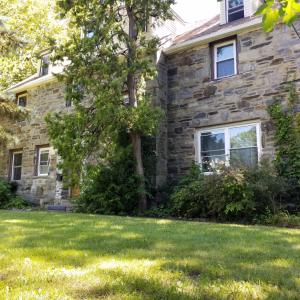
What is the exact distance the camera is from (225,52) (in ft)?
38.9

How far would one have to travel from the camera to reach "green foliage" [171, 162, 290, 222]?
8570 mm

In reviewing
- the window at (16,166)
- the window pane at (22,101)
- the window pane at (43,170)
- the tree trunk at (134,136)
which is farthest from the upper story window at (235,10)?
the window at (16,166)

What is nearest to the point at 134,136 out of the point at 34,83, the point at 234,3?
the point at 234,3

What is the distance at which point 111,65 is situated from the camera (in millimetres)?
10336

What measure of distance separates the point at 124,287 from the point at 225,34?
33.7 feet

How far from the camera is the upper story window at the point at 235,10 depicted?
12.2m

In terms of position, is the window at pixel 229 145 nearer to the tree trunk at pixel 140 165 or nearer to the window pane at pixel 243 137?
the window pane at pixel 243 137

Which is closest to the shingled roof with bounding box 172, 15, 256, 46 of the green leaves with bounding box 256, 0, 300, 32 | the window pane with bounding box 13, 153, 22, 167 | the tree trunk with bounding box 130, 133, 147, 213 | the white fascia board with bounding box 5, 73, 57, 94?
the tree trunk with bounding box 130, 133, 147, 213

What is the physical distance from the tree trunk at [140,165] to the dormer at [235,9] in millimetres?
5271

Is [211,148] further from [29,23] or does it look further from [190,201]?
[29,23]

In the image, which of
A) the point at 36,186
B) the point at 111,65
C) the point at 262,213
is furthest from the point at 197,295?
the point at 36,186

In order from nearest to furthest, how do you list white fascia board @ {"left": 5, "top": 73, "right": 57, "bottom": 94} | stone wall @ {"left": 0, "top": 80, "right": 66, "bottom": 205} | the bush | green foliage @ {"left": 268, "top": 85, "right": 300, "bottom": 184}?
1. green foliage @ {"left": 268, "top": 85, "right": 300, "bottom": 184}
2. the bush
3. stone wall @ {"left": 0, "top": 80, "right": 66, "bottom": 205}
4. white fascia board @ {"left": 5, "top": 73, "right": 57, "bottom": 94}

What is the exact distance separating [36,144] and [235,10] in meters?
10.0

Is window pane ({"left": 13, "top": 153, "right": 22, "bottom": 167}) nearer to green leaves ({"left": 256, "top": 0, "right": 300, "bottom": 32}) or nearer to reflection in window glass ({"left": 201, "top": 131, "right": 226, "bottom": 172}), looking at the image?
reflection in window glass ({"left": 201, "top": 131, "right": 226, "bottom": 172})
